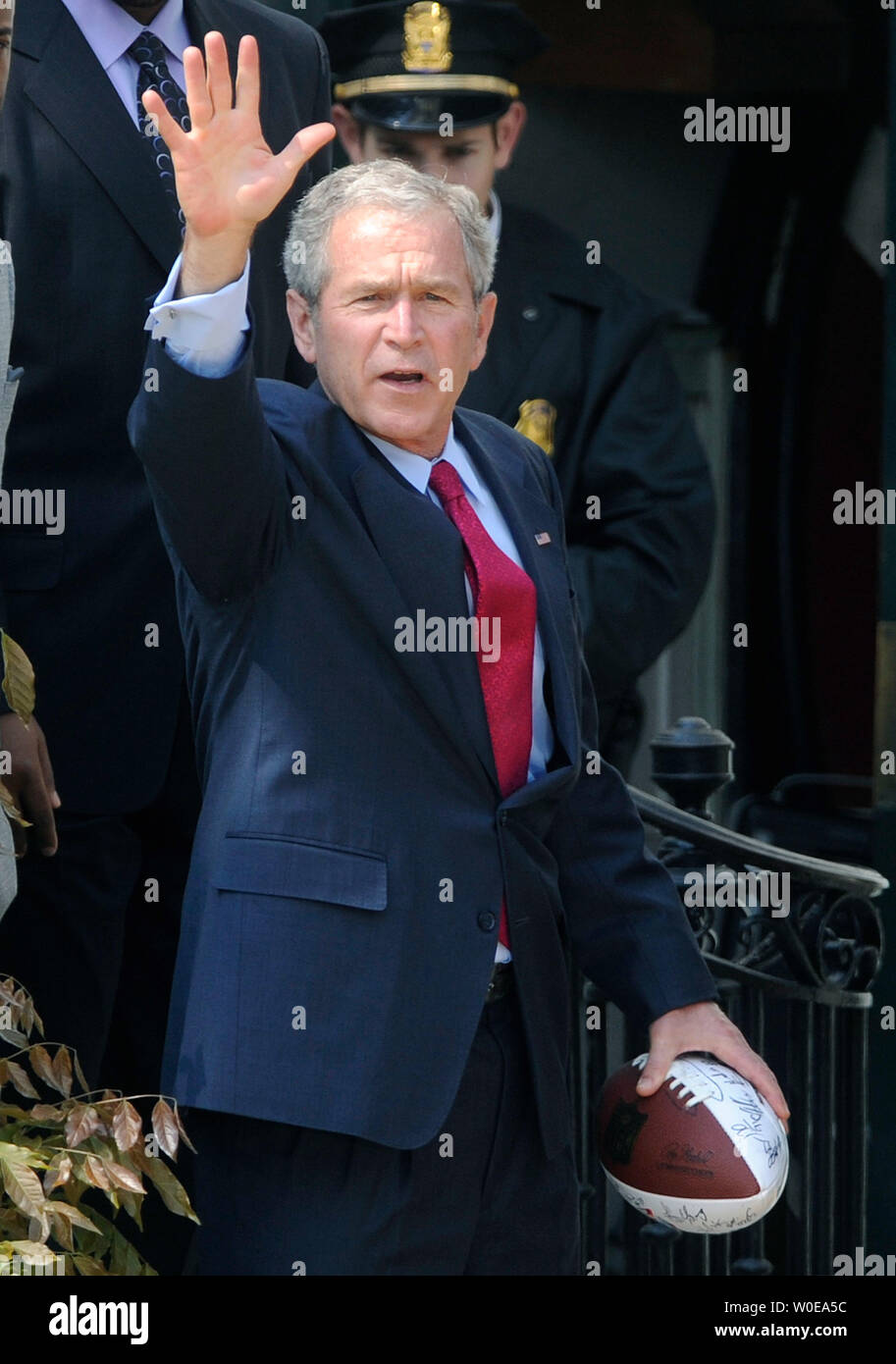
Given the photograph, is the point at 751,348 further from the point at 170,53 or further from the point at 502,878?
the point at 502,878

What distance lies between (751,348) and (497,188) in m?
0.98

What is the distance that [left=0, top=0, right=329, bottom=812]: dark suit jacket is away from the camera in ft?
9.66

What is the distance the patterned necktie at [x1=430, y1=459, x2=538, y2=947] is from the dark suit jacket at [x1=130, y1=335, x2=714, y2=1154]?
3cm

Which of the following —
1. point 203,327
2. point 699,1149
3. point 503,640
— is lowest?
point 699,1149

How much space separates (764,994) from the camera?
3.87 metres

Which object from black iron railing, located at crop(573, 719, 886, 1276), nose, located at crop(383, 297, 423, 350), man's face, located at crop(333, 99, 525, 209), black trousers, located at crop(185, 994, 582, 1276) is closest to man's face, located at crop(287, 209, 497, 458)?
nose, located at crop(383, 297, 423, 350)

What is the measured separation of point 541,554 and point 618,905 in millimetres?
470

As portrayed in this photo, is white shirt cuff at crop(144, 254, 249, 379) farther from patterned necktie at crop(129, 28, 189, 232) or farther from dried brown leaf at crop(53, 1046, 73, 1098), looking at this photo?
dried brown leaf at crop(53, 1046, 73, 1098)

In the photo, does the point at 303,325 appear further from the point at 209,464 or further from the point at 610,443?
the point at 610,443

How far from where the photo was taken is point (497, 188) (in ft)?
19.3

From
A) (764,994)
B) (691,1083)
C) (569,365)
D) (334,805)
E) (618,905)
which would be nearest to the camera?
(334,805)

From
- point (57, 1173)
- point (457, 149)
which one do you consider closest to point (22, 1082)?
point (57, 1173)

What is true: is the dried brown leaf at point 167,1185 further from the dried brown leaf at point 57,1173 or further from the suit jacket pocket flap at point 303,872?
the suit jacket pocket flap at point 303,872
